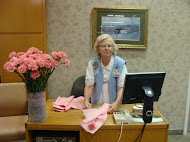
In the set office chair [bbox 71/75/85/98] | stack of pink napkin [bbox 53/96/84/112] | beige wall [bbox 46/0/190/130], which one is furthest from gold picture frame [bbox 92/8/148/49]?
stack of pink napkin [bbox 53/96/84/112]

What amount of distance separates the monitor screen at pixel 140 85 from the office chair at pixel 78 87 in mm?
1240

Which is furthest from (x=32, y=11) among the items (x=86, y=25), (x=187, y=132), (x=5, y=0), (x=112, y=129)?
(x=187, y=132)

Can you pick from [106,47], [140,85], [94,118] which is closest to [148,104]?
[140,85]

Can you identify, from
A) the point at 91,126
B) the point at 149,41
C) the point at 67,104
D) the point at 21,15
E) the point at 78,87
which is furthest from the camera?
the point at 149,41

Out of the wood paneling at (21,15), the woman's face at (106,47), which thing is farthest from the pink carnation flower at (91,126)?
the wood paneling at (21,15)

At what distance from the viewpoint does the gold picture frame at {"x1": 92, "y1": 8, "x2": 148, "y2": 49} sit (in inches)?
115

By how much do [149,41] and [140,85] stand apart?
1572 millimetres

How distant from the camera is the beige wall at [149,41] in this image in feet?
9.62

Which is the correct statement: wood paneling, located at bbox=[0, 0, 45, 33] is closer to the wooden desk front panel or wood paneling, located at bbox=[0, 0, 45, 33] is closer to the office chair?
the office chair

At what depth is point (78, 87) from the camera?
114 inches

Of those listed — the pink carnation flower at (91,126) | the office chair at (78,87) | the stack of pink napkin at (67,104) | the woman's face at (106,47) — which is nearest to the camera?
the pink carnation flower at (91,126)

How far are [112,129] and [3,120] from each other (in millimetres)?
1542

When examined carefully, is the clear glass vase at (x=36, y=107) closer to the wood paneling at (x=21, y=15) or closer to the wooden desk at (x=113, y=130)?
the wooden desk at (x=113, y=130)

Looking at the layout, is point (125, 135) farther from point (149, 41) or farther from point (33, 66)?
point (149, 41)
